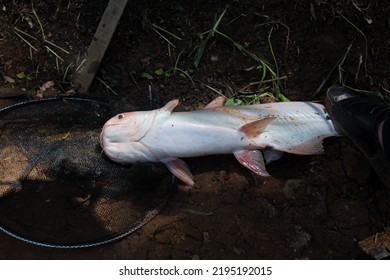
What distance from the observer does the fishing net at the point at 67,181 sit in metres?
3.40

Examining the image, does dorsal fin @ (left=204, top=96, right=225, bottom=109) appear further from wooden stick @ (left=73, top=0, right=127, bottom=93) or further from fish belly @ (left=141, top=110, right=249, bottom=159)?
wooden stick @ (left=73, top=0, right=127, bottom=93)

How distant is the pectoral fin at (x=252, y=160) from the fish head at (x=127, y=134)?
0.71 metres

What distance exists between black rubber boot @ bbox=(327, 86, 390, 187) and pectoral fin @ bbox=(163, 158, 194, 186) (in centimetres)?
131

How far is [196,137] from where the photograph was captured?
340 centimetres

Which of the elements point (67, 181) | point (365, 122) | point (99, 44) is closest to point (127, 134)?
point (67, 181)

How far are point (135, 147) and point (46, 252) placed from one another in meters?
1.05

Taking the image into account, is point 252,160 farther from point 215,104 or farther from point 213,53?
point 213,53

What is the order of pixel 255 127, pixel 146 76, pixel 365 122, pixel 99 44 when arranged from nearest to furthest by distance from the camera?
pixel 255 127, pixel 365 122, pixel 99 44, pixel 146 76

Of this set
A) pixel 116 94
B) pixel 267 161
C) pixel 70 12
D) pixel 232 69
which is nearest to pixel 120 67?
pixel 116 94

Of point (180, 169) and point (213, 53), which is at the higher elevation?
point (213, 53)

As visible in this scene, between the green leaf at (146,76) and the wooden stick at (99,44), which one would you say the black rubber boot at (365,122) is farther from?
→ the wooden stick at (99,44)

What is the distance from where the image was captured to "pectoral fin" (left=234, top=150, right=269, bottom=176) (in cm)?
344

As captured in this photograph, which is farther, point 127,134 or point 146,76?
point 146,76

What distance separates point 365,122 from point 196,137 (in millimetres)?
1345
